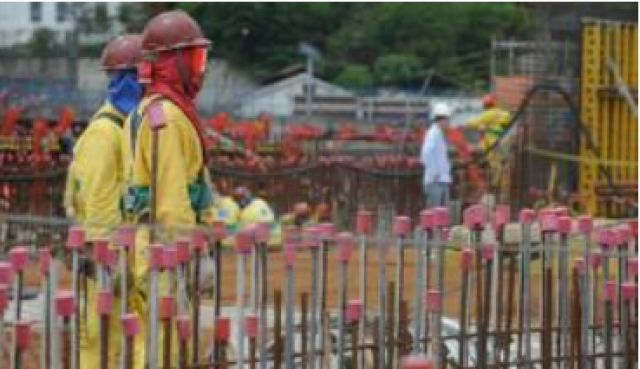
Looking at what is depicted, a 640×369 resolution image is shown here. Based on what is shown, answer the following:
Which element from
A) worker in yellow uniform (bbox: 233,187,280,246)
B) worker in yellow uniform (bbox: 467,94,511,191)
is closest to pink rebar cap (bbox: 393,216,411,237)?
worker in yellow uniform (bbox: 233,187,280,246)

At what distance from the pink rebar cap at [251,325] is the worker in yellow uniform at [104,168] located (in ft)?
2.90

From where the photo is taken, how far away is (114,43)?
576 centimetres

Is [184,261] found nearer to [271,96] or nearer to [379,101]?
[379,101]

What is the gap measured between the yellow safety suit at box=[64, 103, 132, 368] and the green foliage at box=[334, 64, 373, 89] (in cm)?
6029

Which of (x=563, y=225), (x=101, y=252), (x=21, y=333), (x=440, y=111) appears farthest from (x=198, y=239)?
(x=440, y=111)

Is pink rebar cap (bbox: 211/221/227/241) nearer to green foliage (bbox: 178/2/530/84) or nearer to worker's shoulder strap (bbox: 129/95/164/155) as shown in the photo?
worker's shoulder strap (bbox: 129/95/164/155)

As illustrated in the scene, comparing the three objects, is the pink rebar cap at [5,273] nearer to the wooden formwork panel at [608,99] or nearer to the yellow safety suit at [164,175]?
the yellow safety suit at [164,175]

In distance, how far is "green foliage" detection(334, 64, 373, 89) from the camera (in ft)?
217

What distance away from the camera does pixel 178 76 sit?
5160mm

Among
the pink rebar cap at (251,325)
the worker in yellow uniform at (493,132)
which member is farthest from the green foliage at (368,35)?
the pink rebar cap at (251,325)

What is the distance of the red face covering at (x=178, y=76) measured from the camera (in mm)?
5137

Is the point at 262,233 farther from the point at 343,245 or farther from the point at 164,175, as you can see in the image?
the point at 164,175

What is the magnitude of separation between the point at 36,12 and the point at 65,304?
221 feet

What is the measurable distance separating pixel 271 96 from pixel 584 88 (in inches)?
1410
